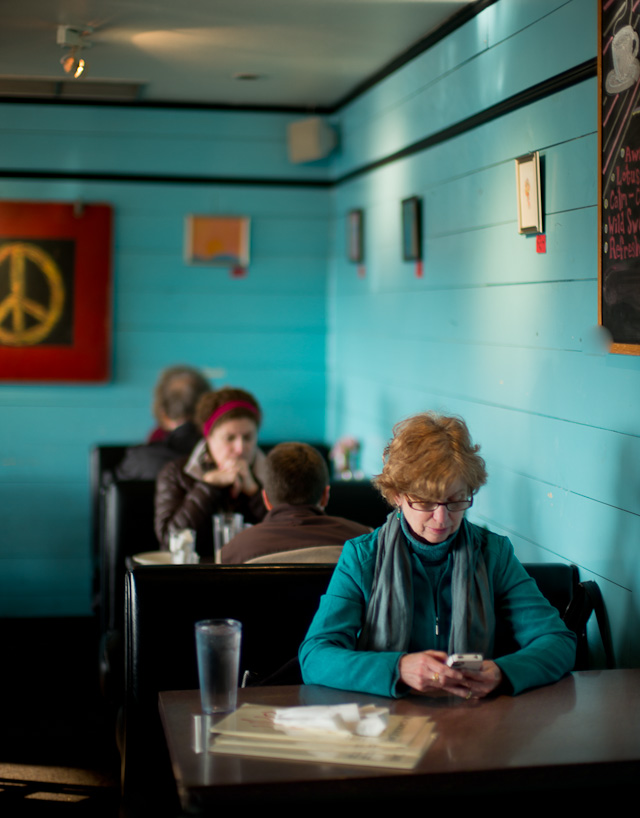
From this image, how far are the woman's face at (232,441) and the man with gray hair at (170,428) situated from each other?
66cm

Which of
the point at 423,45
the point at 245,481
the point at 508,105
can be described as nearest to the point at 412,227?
the point at 423,45

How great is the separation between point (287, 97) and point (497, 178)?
237cm

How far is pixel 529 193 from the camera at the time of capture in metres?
2.69

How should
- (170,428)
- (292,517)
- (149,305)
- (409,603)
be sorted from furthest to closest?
1. (149,305)
2. (170,428)
3. (292,517)
4. (409,603)

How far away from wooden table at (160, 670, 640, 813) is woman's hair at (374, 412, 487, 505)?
0.42 m

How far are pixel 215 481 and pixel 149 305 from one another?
2.10m

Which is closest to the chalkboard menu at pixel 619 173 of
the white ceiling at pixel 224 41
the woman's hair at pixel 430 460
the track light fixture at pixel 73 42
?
the woman's hair at pixel 430 460

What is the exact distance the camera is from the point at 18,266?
5.17 m

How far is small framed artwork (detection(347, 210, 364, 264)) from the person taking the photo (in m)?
4.75

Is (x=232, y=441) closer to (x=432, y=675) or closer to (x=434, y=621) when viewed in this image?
(x=434, y=621)

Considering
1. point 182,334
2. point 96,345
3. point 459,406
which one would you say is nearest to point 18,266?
point 96,345

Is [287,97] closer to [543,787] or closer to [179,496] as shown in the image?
[179,496]

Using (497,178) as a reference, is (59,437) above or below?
below

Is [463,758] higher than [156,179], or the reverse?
[156,179]
